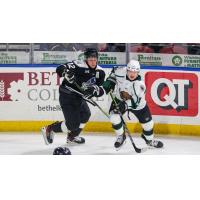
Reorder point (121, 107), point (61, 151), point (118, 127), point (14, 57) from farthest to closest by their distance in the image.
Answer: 1. point (14, 57)
2. point (121, 107)
3. point (118, 127)
4. point (61, 151)

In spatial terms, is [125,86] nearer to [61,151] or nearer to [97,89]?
[97,89]

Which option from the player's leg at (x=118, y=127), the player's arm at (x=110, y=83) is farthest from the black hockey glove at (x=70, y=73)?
the player's leg at (x=118, y=127)

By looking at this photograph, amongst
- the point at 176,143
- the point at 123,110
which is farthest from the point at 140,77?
the point at 176,143

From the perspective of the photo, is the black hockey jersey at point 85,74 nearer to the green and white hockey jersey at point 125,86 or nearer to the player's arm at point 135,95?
the green and white hockey jersey at point 125,86

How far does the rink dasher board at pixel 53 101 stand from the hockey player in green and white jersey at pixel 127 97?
0.05 m

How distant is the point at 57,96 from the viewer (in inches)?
188

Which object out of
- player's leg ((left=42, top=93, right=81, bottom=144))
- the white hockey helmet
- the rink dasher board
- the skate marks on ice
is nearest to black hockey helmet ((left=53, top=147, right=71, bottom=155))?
the skate marks on ice

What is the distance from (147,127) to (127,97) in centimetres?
31

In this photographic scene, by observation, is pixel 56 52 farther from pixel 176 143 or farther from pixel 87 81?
pixel 176 143

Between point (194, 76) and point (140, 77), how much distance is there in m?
0.57

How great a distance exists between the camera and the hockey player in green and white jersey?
467 cm

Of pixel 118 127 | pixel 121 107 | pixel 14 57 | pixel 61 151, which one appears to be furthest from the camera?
pixel 14 57

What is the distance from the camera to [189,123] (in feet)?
16.9

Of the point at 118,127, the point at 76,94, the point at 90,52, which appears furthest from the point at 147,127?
the point at 90,52
